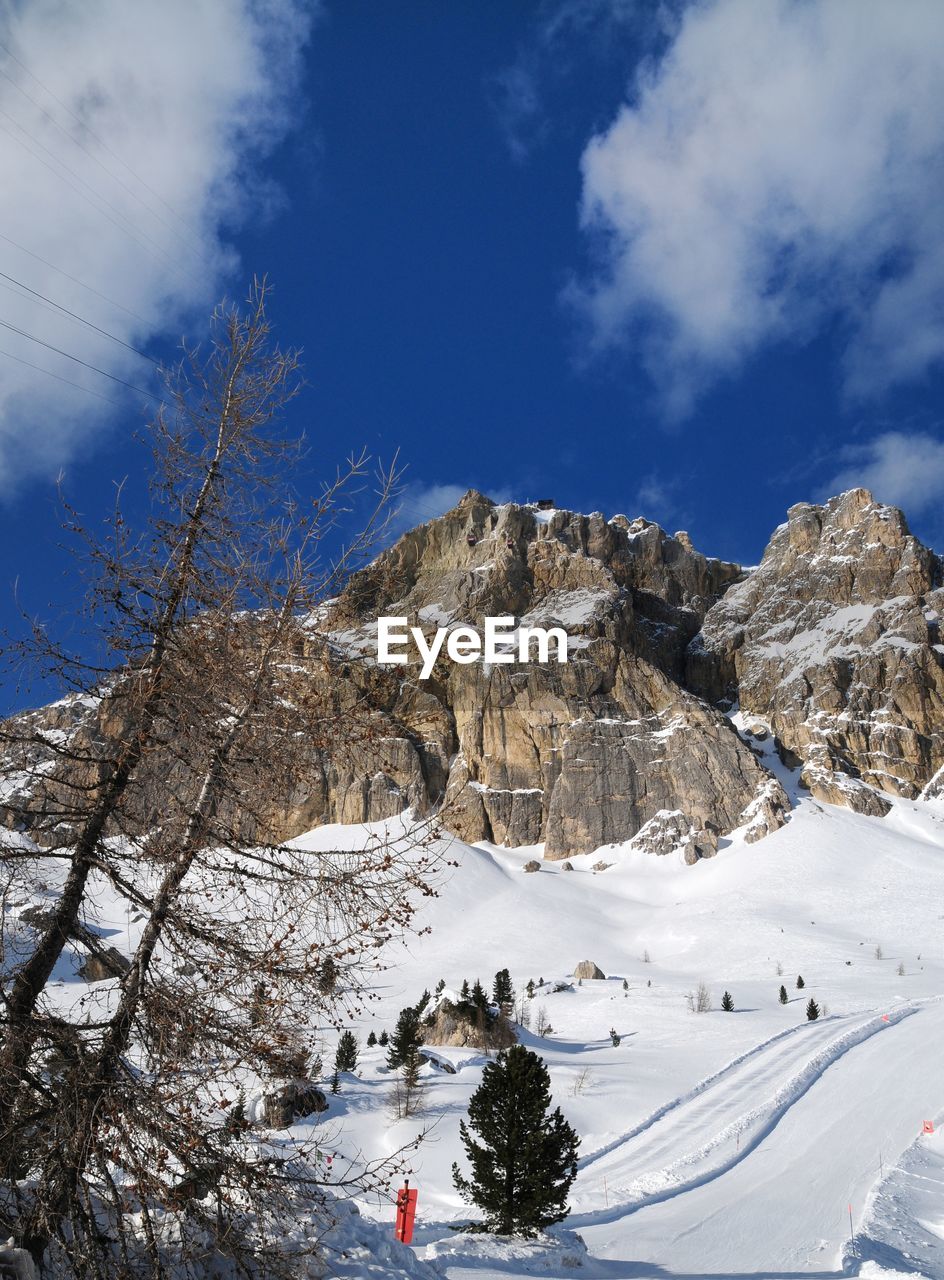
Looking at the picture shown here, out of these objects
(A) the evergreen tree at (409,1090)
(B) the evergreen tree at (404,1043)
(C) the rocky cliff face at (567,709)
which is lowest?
(A) the evergreen tree at (409,1090)

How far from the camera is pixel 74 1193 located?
3803 mm

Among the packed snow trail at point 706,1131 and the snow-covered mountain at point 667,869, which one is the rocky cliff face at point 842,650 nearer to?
the snow-covered mountain at point 667,869

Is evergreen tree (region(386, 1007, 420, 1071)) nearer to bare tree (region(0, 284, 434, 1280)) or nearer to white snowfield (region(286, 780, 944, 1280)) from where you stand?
white snowfield (region(286, 780, 944, 1280))

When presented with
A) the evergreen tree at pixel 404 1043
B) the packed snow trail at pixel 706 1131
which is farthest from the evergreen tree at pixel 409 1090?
the packed snow trail at pixel 706 1131

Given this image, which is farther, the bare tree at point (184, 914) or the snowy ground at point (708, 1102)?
the snowy ground at point (708, 1102)

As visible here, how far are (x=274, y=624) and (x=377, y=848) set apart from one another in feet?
A: 5.01

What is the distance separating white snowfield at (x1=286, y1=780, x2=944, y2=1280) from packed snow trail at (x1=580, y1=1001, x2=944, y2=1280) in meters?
0.07

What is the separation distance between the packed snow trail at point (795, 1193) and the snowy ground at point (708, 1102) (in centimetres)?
7

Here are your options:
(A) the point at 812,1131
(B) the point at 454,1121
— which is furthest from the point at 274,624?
(A) the point at 812,1131

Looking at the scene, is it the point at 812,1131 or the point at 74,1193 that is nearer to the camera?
the point at 74,1193

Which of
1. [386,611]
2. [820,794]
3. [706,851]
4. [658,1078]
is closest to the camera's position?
[386,611]

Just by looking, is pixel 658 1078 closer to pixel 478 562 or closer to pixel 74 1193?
pixel 74 1193

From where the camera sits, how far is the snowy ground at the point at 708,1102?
479 inches

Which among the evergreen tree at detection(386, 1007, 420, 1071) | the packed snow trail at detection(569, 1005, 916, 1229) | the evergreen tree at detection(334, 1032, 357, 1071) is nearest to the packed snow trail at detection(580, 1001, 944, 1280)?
the packed snow trail at detection(569, 1005, 916, 1229)
